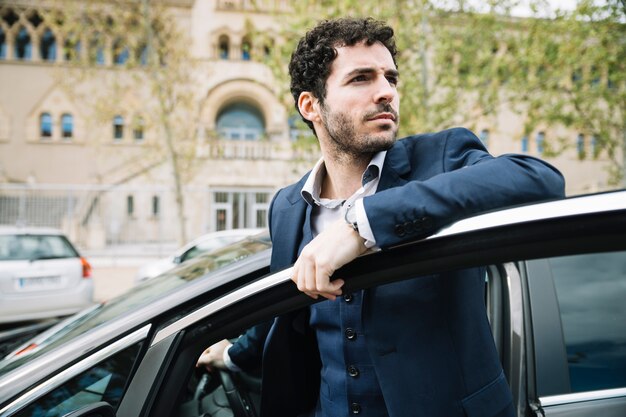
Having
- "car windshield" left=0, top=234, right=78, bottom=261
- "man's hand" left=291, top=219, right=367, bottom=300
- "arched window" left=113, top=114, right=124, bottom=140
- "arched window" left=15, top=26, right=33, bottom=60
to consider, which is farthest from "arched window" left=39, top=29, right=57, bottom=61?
"man's hand" left=291, top=219, right=367, bottom=300

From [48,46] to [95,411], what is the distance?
31.1m

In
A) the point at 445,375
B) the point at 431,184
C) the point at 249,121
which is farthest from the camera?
the point at 249,121

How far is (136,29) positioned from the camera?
1323 cm

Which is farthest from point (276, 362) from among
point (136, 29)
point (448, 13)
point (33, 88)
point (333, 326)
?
point (33, 88)

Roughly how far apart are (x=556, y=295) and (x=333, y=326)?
1.02 meters

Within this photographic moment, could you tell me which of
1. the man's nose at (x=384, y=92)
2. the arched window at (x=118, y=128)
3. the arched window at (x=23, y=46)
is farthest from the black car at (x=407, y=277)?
the arched window at (x=23, y=46)

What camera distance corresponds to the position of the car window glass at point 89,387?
4.00 ft

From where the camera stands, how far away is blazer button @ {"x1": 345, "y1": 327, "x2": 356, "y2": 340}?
1.20 meters

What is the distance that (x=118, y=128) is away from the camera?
86.2 ft

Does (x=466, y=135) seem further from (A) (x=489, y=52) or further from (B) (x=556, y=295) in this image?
(A) (x=489, y=52)

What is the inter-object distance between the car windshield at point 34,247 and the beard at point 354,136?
22.5 ft

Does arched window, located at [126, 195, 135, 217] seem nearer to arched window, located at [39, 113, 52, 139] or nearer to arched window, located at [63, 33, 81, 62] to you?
arched window, located at [63, 33, 81, 62]

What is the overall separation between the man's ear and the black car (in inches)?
20.1

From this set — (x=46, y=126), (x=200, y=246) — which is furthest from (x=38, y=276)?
(x=46, y=126)
